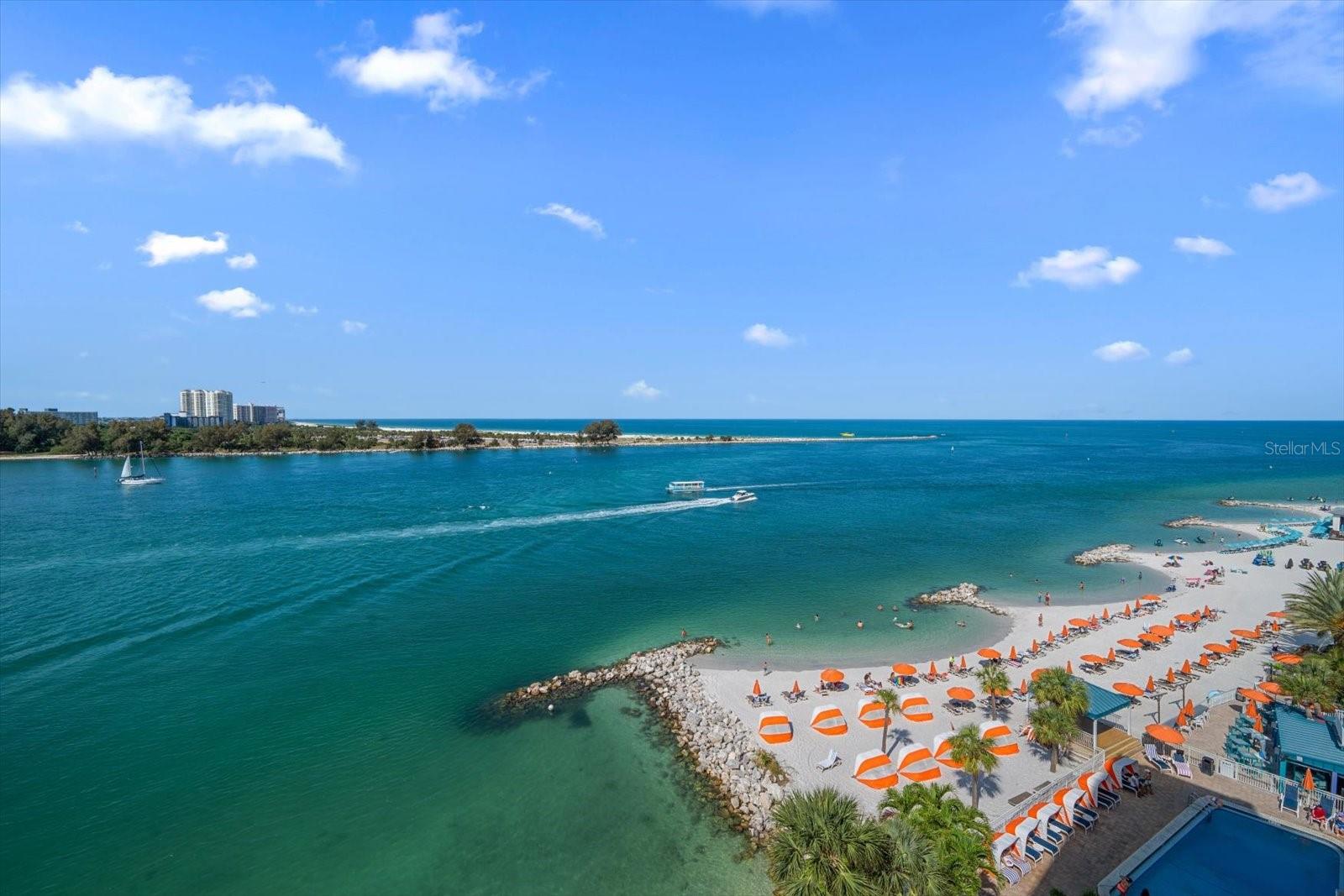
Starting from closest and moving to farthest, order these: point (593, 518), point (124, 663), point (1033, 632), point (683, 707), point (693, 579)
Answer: point (683, 707), point (124, 663), point (1033, 632), point (693, 579), point (593, 518)

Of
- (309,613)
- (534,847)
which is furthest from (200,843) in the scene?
(309,613)

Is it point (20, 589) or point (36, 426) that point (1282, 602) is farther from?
point (36, 426)

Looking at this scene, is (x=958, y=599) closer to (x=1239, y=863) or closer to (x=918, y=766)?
(x=918, y=766)

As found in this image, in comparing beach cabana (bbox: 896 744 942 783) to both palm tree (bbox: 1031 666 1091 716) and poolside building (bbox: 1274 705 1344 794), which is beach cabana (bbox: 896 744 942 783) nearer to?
palm tree (bbox: 1031 666 1091 716)

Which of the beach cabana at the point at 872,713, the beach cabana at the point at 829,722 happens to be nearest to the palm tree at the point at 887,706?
the beach cabana at the point at 872,713

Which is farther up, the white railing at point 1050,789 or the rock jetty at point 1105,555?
the rock jetty at point 1105,555

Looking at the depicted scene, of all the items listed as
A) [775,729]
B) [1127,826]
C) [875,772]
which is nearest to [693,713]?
[775,729]

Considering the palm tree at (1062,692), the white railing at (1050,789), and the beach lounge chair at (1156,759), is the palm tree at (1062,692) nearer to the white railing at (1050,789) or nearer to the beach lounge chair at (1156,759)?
the white railing at (1050,789)
